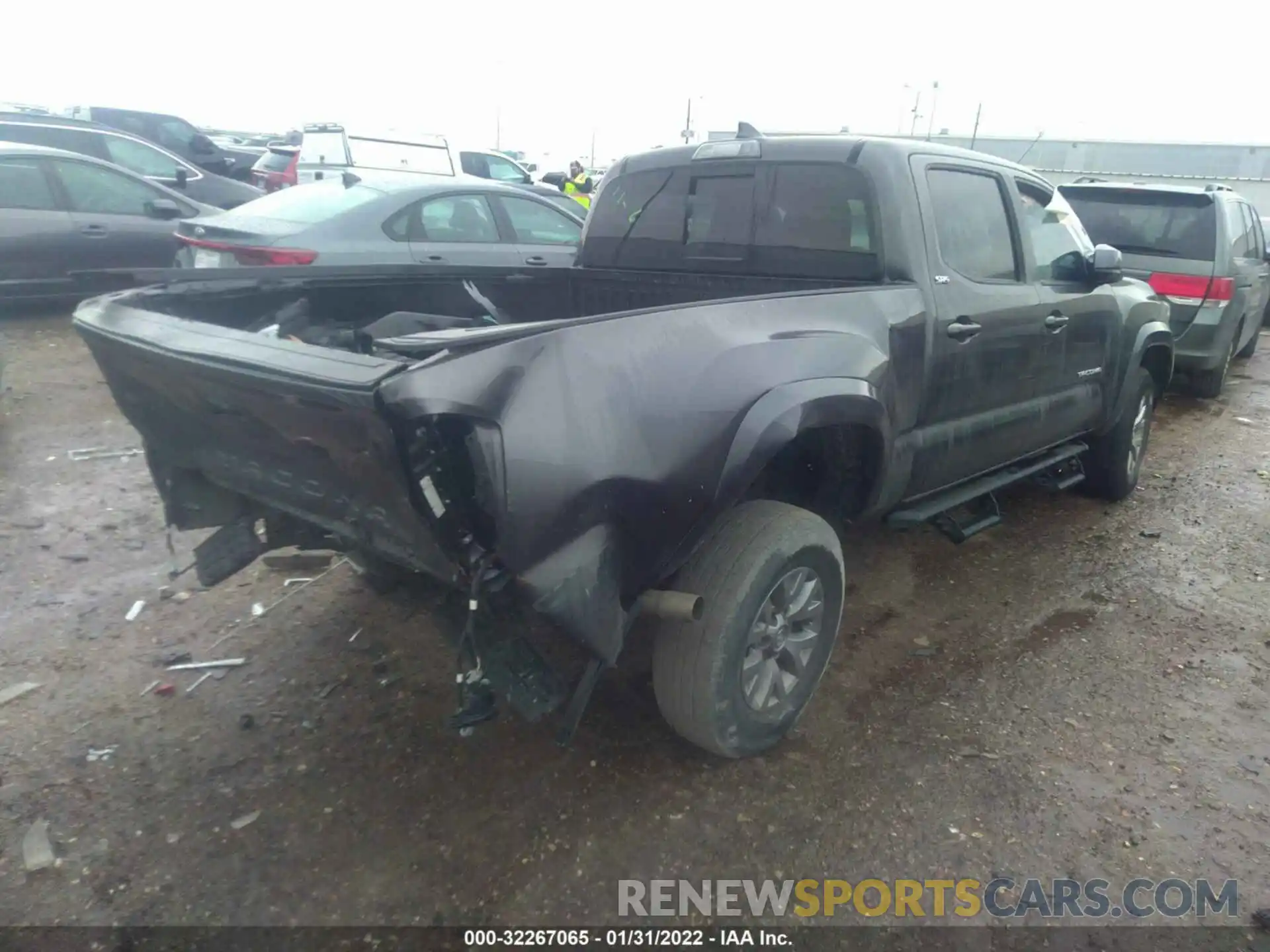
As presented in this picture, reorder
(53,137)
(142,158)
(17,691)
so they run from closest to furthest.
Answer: (17,691), (53,137), (142,158)

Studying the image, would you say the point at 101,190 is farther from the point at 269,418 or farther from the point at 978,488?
the point at 978,488

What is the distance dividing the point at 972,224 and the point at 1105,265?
101 cm

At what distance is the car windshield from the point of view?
20.5 feet

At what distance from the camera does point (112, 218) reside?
8078 mm

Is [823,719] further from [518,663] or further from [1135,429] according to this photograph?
[1135,429]

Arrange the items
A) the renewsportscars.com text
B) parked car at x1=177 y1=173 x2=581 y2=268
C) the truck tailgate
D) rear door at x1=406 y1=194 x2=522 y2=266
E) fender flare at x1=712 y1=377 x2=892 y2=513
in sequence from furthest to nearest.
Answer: rear door at x1=406 y1=194 x2=522 y2=266, parked car at x1=177 y1=173 x2=581 y2=268, fender flare at x1=712 y1=377 x2=892 y2=513, the renewsportscars.com text, the truck tailgate

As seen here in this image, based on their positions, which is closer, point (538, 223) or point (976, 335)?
point (976, 335)

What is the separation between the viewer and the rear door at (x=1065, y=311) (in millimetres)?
4043

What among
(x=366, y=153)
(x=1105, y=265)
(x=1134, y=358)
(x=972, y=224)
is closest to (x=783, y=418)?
(x=972, y=224)

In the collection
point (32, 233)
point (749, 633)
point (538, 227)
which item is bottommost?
point (749, 633)

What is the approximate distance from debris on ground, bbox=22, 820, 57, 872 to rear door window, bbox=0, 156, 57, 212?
269 inches

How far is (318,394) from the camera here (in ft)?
6.65

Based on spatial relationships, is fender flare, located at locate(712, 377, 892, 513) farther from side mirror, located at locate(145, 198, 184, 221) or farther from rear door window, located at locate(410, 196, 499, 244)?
side mirror, located at locate(145, 198, 184, 221)

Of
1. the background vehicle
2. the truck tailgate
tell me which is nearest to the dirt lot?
the truck tailgate
